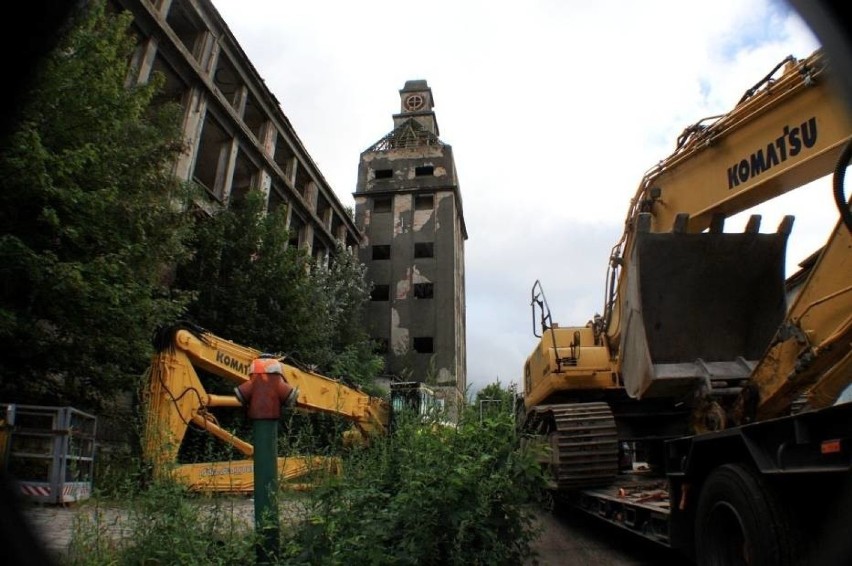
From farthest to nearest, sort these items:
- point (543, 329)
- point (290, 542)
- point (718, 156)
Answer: point (543, 329), point (718, 156), point (290, 542)

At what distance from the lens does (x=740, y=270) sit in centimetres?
617

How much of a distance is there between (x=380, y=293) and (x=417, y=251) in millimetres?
3657

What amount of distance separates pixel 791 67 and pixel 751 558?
11.9 ft

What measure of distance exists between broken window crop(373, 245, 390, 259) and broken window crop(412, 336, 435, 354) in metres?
5.90

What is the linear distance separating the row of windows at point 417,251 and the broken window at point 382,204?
2.74 metres

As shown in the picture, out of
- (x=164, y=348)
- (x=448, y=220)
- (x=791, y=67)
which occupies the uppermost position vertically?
(x=448, y=220)

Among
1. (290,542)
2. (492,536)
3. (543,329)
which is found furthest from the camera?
(543,329)

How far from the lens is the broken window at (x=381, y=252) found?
1569 inches

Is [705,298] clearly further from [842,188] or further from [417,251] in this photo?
[417,251]

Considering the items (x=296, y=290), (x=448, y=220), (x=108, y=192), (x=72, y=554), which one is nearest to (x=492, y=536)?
(x=72, y=554)

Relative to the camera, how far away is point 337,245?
101 feet

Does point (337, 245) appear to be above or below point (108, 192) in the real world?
above

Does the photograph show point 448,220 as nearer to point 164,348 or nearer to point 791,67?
point 164,348

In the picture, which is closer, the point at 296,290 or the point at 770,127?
the point at 770,127
